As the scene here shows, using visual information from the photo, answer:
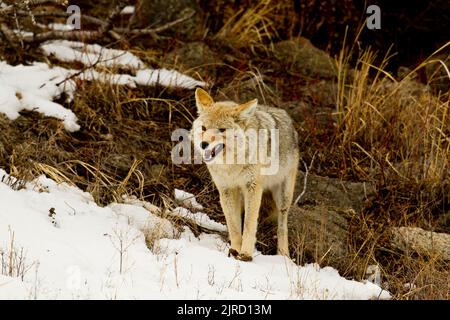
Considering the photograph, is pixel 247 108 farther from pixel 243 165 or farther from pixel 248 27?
pixel 248 27

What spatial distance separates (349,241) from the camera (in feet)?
26.0

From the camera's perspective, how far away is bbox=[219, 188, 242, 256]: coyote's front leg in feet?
24.3

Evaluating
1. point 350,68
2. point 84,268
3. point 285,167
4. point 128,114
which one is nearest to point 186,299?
point 84,268

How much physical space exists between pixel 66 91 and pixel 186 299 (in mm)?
4964

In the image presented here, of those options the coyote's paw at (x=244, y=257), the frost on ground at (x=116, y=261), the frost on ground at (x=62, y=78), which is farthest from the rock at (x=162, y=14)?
the coyote's paw at (x=244, y=257)

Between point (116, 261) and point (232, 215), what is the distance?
1.53m

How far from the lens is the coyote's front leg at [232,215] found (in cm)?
741

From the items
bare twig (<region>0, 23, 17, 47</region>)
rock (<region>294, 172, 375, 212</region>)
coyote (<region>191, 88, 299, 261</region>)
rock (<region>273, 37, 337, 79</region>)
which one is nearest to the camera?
coyote (<region>191, 88, 299, 261</region>)

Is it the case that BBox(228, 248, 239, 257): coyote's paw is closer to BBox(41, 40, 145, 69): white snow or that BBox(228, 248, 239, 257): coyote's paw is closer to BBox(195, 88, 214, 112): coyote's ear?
BBox(195, 88, 214, 112): coyote's ear

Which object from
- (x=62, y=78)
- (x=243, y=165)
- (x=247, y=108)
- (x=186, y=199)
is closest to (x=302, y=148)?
(x=186, y=199)

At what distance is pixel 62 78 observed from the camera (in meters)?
9.86

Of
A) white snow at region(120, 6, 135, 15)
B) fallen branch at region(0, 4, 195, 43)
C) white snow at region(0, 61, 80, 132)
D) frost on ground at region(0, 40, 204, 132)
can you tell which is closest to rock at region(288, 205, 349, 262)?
frost on ground at region(0, 40, 204, 132)

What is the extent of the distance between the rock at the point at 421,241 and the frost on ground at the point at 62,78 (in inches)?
156

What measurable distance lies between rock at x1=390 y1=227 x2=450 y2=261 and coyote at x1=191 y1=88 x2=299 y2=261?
4.31 ft
